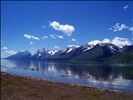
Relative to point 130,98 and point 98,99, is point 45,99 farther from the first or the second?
point 130,98

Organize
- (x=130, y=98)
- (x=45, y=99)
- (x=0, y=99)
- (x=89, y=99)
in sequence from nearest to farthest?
(x=0, y=99)
(x=45, y=99)
(x=89, y=99)
(x=130, y=98)

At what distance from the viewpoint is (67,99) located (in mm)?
33531

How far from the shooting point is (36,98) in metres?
32.8

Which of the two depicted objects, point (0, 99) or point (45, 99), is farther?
point (45, 99)

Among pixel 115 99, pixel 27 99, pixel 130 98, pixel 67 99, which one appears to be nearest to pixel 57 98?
pixel 67 99

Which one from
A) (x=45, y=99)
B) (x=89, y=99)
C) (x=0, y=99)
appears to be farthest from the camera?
(x=89, y=99)

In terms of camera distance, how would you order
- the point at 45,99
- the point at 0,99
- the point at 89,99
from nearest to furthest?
the point at 0,99 < the point at 45,99 < the point at 89,99

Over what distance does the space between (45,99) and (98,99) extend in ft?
30.9

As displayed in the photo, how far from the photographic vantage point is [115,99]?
35969mm

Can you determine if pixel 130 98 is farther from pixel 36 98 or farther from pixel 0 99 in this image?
pixel 0 99

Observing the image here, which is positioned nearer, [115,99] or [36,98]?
[36,98]

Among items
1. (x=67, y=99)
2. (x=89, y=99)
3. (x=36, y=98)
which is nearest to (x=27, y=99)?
(x=36, y=98)

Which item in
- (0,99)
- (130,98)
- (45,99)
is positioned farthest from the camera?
(130,98)

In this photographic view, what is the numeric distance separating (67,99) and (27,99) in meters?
6.65
